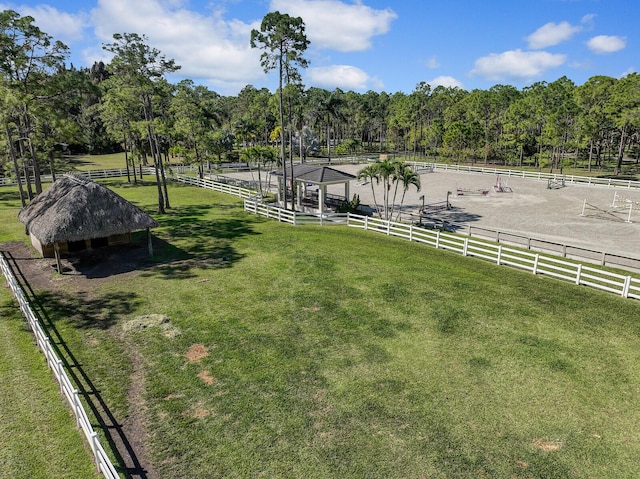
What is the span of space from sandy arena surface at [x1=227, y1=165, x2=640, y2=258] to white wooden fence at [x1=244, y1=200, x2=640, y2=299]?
5557 millimetres

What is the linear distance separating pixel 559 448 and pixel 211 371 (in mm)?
8532

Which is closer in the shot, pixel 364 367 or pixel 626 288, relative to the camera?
pixel 364 367

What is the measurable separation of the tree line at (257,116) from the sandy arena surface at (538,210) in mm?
11693

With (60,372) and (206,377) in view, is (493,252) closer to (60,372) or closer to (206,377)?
(206,377)

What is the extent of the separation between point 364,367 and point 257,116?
80.5 meters

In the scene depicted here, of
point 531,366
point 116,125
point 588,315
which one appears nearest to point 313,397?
point 531,366

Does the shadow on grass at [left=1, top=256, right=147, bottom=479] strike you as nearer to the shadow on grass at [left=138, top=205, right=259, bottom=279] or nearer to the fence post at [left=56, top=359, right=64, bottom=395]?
the fence post at [left=56, top=359, right=64, bottom=395]

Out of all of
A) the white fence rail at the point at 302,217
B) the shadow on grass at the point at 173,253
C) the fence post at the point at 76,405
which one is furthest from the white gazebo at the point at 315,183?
the fence post at the point at 76,405

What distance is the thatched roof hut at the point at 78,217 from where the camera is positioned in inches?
715

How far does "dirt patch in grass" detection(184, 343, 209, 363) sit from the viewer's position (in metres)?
11.9

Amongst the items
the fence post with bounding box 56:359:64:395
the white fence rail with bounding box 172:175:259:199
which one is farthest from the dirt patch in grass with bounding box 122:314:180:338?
the white fence rail with bounding box 172:175:259:199

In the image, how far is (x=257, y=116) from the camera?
8512 centimetres

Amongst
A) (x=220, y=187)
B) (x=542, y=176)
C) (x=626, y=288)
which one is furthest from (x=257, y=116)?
(x=626, y=288)

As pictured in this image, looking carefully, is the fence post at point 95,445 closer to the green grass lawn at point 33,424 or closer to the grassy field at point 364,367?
the green grass lawn at point 33,424
